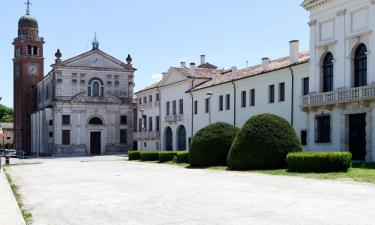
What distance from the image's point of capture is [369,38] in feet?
103

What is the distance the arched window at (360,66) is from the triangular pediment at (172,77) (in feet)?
93.7

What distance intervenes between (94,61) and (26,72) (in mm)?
15163

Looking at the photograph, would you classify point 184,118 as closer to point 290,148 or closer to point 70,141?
point 70,141

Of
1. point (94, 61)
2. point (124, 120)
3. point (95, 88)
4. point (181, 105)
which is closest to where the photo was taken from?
point (181, 105)

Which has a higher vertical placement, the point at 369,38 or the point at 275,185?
the point at 369,38

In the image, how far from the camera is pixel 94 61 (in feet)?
257

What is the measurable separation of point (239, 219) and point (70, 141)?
215 ft

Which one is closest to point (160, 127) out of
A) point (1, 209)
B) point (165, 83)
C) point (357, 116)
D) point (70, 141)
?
point (165, 83)

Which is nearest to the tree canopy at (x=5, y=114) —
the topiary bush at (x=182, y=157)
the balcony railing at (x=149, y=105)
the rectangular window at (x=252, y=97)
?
the balcony railing at (x=149, y=105)

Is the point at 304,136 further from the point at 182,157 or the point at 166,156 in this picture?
the point at 166,156

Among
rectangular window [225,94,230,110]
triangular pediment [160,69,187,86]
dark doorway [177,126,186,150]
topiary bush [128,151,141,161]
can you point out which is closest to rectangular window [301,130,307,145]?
rectangular window [225,94,230,110]

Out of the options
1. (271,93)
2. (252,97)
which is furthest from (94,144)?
(271,93)

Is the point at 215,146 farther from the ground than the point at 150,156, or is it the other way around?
the point at 215,146

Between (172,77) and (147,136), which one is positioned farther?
(147,136)
